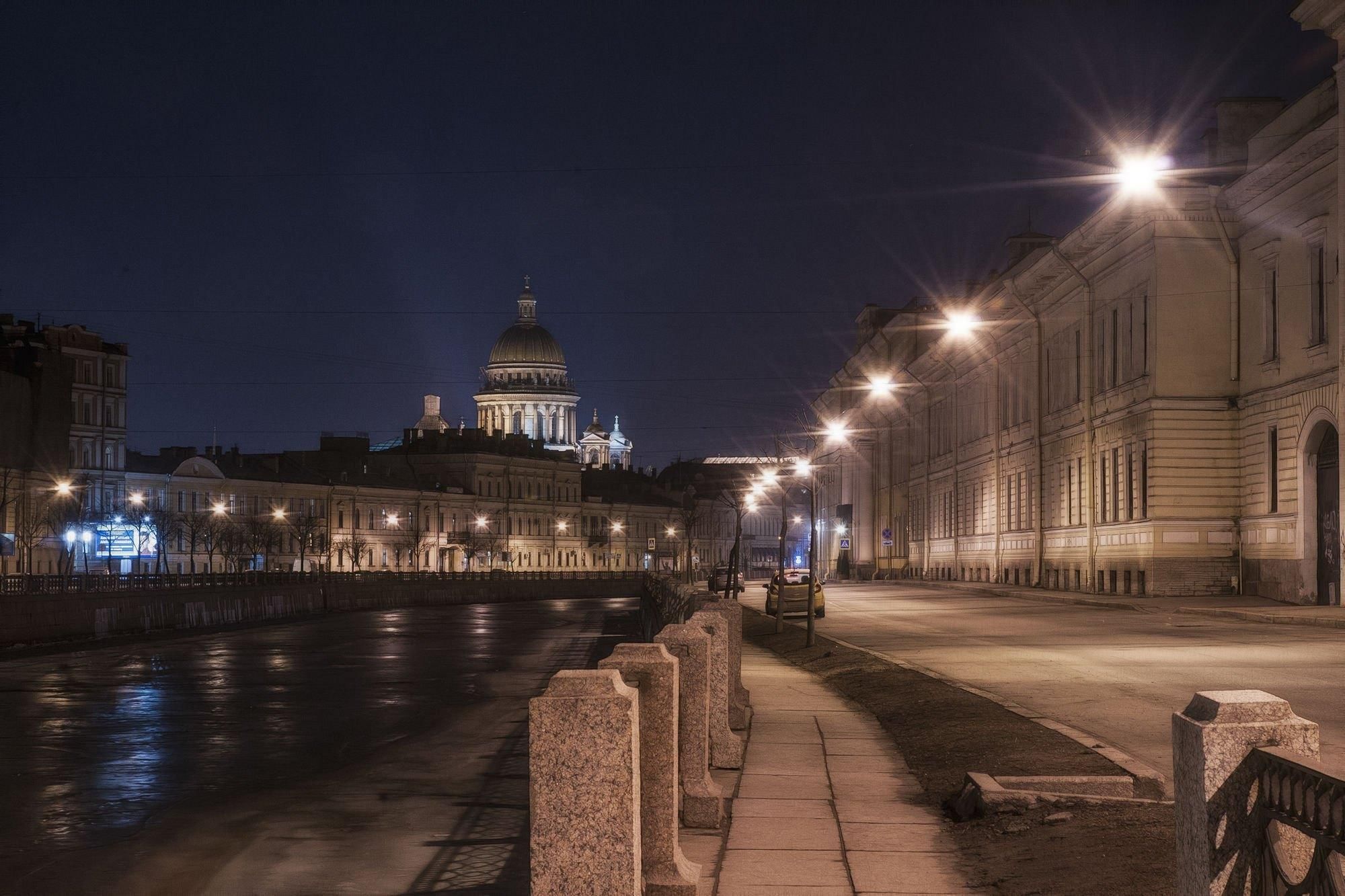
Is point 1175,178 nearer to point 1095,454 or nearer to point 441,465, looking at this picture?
point 1095,454

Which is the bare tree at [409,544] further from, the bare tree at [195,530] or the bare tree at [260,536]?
the bare tree at [195,530]

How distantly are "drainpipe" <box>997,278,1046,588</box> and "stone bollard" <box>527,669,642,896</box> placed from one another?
195ft

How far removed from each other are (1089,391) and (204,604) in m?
36.8

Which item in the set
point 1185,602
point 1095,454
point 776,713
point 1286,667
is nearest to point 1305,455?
point 1185,602

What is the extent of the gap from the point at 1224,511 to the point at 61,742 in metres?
37.2

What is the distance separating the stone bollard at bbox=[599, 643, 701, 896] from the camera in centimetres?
860

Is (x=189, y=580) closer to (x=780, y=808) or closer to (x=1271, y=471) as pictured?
(x=1271, y=471)

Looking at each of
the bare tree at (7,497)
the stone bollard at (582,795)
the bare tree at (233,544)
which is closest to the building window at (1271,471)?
the stone bollard at (582,795)

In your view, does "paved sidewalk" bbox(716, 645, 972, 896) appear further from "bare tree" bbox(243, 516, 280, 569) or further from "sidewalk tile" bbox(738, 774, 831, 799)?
"bare tree" bbox(243, 516, 280, 569)

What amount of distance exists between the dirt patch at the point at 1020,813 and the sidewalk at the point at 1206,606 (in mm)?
14793

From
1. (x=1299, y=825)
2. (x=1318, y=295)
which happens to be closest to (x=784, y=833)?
(x=1299, y=825)

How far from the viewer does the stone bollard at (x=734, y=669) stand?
17844 mm

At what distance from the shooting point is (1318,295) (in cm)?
4306

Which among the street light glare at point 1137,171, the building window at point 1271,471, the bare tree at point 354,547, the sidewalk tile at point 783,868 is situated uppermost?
the street light glare at point 1137,171
